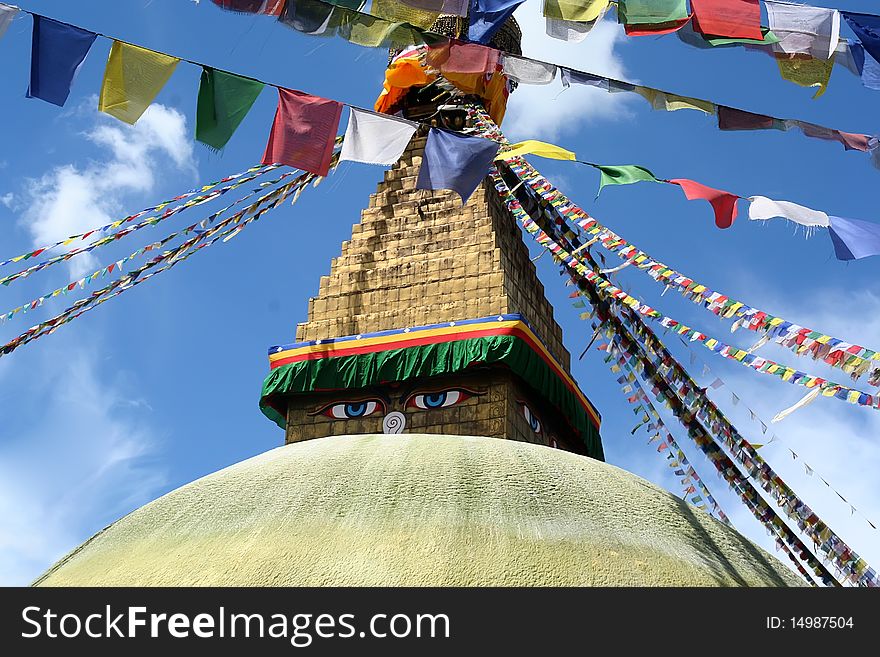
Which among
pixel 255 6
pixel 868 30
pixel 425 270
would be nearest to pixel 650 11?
pixel 868 30

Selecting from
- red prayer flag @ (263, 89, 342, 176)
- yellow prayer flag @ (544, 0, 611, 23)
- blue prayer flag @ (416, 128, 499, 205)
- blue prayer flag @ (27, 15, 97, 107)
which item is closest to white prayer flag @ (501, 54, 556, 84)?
yellow prayer flag @ (544, 0, 611, 23)

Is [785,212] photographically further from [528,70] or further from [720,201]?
[528,70]

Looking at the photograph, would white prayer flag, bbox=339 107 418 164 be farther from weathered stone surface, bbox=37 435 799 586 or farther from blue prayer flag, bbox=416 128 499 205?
weathered stone surface, bbox=37 435 799 586

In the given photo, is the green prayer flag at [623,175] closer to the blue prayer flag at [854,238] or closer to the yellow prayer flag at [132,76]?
the blue prayer flag at [854,238]

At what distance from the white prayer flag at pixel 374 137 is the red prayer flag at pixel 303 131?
0.18 metres

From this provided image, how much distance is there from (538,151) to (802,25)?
190cm

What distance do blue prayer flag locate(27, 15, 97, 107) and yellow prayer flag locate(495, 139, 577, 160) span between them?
9.08 ft

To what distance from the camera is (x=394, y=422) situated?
920 centimetres

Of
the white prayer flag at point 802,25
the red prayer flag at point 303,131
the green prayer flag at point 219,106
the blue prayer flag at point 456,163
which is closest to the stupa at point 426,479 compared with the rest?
the blue prayer flag at point 456,163

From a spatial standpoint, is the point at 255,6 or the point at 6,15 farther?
the point at 255,6
